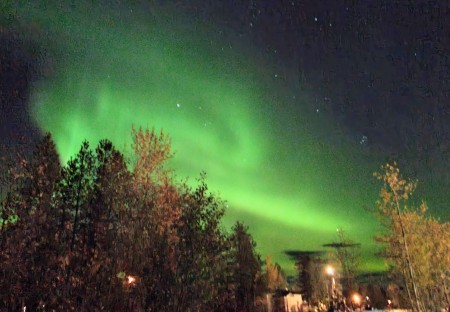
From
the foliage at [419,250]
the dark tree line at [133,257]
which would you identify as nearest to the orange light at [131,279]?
the dark tree line at [133,257]

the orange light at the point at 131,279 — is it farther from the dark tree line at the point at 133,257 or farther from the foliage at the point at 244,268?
the foliage at the point at 244,268

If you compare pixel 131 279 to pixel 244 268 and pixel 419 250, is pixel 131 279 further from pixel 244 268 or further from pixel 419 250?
pixel 244 268

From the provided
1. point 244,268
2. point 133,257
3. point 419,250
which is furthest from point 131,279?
point 244,268

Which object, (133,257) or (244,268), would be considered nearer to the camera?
(133,257)

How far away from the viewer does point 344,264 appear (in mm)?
74312

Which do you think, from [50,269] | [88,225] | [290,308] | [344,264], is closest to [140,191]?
[50,269]

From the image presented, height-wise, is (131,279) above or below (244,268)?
below

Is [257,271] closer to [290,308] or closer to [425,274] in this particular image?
[290,308]

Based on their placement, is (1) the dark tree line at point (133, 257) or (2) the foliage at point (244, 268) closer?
(1) the dark tree line at point (133, 257)

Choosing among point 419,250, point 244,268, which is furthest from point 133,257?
point 244,268

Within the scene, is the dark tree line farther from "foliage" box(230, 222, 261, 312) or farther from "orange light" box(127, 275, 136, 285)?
"foliage" box(230, 222, 261, 312)

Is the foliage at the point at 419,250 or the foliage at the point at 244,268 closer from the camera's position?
the foliage at the point at 419,250

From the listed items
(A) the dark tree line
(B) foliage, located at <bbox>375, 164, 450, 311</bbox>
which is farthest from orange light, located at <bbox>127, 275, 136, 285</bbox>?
(B) foliage, located at <bbox>375, 164, 450, 311</bbox>

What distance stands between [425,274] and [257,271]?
2914 centimetres
